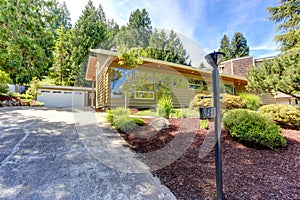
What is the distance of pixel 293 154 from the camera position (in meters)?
2.98

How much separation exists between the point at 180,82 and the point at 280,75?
631cm

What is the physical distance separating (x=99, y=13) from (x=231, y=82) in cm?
2367

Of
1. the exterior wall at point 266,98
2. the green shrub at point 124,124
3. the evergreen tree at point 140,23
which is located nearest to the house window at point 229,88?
the exterior wall at point 266,98

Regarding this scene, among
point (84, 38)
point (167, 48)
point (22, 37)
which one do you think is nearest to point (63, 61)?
point (84, 38)

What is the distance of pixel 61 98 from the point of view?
1472 centimetres

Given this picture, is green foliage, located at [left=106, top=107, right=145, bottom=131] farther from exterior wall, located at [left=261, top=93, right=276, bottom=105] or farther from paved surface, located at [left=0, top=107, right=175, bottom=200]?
exterior wall, located at [left=261, top=93, right=276, bottom=105]

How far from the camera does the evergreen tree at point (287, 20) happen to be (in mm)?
9117

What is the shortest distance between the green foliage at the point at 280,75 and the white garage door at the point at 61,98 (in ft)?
46.9

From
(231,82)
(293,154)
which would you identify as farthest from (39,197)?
(231,82)

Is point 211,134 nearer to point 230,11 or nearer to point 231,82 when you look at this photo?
point 230,11

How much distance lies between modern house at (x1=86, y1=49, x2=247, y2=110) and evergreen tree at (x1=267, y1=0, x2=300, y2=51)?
4.17m

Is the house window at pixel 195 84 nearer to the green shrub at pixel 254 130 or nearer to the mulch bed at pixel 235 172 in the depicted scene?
the green shrub at pixel 254 130

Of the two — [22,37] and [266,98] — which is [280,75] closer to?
[22,37]

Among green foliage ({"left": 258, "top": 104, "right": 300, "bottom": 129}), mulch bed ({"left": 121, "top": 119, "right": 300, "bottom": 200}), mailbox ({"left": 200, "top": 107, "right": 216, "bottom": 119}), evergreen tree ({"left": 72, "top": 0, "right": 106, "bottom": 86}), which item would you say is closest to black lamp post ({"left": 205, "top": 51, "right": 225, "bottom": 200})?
mailbox ({"left": 200, "top": 107, "right": 216, "bottom": 119})
